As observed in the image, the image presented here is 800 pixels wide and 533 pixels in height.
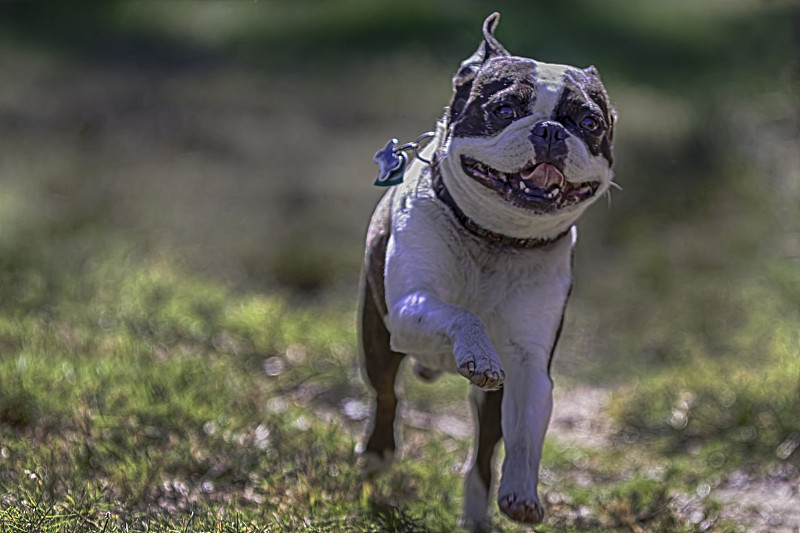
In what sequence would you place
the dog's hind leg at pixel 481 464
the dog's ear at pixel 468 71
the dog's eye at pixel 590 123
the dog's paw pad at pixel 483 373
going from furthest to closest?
the dog's hind leg at pixel 481 464
the dog's ear at pixel 468 71
the dog's eye at pixel 590 123
the dog's paw pad at pixel 483 373

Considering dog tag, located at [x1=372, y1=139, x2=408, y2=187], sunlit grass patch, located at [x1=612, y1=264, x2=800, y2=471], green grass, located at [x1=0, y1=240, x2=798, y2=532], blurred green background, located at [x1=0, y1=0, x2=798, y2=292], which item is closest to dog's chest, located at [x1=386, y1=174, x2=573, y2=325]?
dog tag, located at [x1=372, y1=139, x2=408, y2=187]

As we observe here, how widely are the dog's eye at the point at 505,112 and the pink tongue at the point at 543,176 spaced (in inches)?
6.3

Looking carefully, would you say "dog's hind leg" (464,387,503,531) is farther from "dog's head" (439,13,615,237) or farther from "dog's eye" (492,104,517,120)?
"dog's eye" (492,104,517,120)

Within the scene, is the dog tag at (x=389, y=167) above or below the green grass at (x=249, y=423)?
above

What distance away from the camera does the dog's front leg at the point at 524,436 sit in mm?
2797

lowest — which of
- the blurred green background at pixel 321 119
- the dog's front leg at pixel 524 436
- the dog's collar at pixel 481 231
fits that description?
the blurred green background at pixel 321 119

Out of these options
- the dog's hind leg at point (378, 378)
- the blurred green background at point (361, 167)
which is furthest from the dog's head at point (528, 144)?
the blurred green background at point (361, 167)

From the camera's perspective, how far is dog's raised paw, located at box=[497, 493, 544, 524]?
278 centimetres

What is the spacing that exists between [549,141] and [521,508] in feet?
3.28

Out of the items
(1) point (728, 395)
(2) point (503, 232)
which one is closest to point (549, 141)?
(2) point (503, 232)

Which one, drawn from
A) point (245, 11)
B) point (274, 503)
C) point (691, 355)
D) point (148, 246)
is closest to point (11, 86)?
point (245, 11)

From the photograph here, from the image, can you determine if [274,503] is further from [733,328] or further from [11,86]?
[11,86]

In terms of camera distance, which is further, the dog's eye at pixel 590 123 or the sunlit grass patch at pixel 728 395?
the sunlit grass patch at pixel 728 395

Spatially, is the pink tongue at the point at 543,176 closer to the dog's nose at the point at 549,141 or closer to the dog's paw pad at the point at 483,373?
the dog's nose at the point at 549,141
